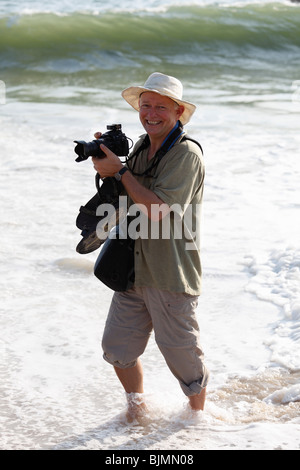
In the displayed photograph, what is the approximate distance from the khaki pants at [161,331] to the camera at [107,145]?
0.62 meters

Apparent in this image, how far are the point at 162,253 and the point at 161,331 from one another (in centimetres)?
36

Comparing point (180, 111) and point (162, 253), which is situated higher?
point (180, 111)

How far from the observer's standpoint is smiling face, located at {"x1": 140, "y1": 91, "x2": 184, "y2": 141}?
3355 mm

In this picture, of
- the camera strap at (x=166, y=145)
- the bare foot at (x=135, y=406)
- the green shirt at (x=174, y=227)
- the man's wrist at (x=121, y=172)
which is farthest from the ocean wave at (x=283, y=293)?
the man's wrist at (x=121, y=172)

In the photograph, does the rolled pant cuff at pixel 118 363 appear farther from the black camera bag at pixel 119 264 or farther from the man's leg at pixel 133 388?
the black camera bag at pixel 119 264

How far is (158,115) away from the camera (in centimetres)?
336

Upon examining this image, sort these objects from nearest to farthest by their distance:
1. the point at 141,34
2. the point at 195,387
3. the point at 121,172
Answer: the point at 121,172
the point at 195,387
the point at 141,34

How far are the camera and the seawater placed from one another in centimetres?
131

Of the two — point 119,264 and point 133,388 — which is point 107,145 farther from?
point 133,388

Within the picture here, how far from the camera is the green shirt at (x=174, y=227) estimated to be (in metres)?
3.22

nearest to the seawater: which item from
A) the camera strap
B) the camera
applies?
the camera strap

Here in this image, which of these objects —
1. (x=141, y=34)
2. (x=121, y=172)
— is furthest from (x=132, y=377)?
(x=141, y=34)
